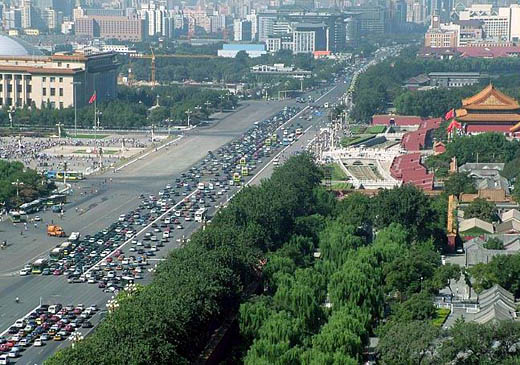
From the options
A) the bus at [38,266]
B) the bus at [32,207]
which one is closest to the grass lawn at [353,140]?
the bus at [32,207]

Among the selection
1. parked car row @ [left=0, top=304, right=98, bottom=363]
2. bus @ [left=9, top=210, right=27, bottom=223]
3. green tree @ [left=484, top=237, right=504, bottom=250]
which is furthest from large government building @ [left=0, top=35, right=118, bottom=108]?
parked car row @ [left=0, top=304, right=98, bottom=363]

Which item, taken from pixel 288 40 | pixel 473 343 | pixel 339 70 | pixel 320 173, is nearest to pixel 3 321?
pixel 473 343

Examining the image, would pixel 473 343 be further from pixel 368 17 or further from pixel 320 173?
pixel 368 17

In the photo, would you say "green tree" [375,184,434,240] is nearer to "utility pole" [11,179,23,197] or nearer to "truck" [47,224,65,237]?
"truck" [47,224,65,237]

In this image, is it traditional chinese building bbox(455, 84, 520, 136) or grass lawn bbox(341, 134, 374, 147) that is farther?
traditional chinese building bbox(455, 84, 520, 136)

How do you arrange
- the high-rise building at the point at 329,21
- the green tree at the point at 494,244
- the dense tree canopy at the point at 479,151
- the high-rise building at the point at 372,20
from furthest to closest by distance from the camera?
the high-rise building at the point at 372,20
the high-rise building at the point at 329,21
the dense tree canopy at the point at 479,151
the green tree at the point at 494,244

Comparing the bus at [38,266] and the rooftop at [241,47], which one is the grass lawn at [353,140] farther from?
the rooftop at [241,47]
